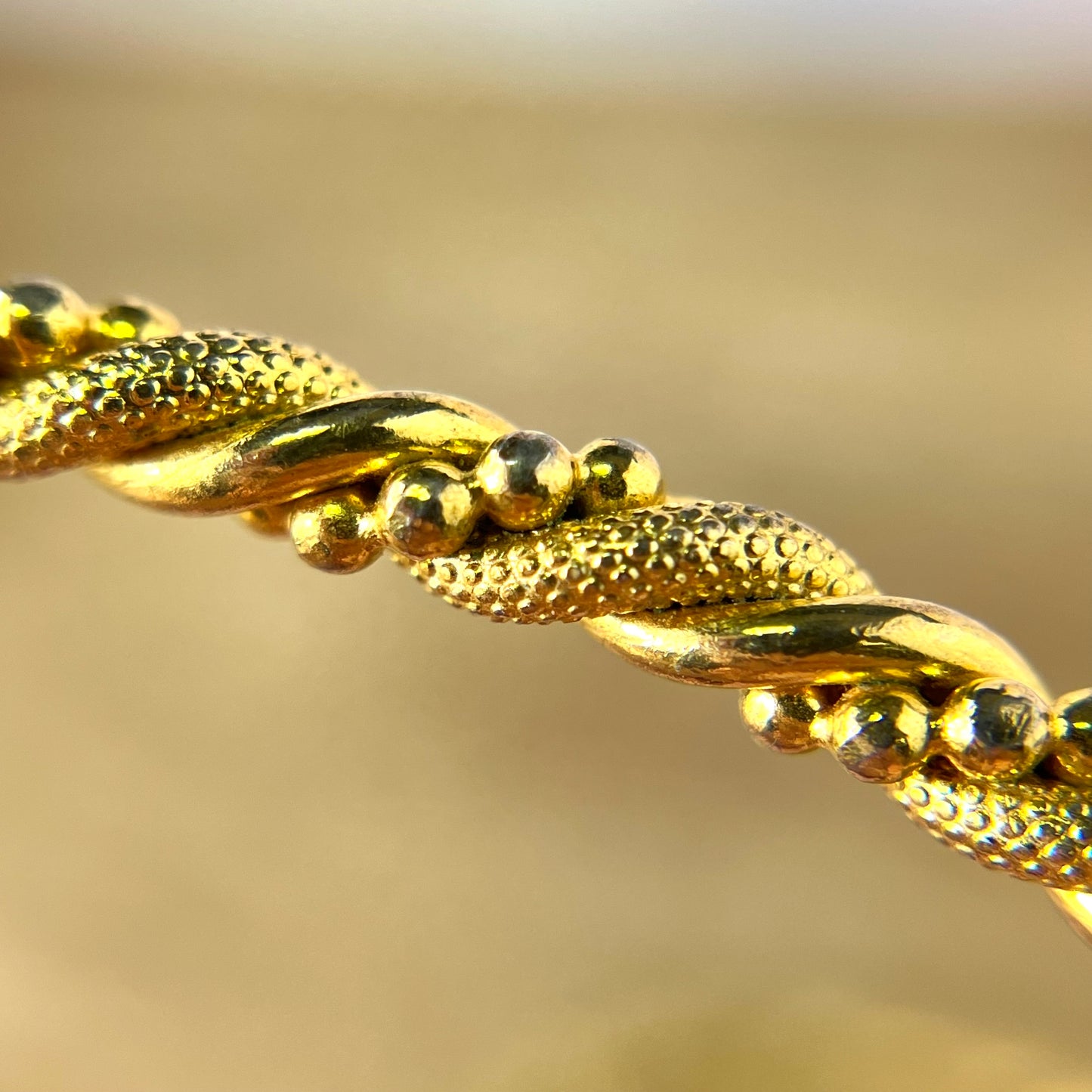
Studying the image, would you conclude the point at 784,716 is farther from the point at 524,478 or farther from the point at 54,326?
the point at 54,326

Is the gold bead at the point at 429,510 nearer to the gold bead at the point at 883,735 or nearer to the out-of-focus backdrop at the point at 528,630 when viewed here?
the gold bead at the point at 883,735

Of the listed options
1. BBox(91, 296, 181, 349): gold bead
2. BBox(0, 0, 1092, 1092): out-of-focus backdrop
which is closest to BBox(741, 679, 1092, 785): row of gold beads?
BBox(91, 296, 181, 349): gold bead

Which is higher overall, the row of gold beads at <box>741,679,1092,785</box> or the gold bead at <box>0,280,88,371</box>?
the gold bead at <box>0,280,88,371</box>

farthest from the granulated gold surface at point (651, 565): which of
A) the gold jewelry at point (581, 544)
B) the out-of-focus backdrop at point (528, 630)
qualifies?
the out-of-focus backdrop at point (528, 630)

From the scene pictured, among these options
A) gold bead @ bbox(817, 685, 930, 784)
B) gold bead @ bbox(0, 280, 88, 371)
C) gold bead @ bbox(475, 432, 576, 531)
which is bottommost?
gold bead @ bbox(817, 685, 930, 784)

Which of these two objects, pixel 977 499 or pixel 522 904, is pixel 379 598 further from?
pixel 977 499

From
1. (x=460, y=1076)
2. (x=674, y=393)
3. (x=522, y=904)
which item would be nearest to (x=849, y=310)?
(x=674, y=393)

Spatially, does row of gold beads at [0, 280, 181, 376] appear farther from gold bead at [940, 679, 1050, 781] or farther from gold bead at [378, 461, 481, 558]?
gold bead at [940, 679, 1050, 781]

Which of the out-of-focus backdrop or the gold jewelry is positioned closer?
the gold jewelry

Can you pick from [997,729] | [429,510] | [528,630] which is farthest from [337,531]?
[528,630]
